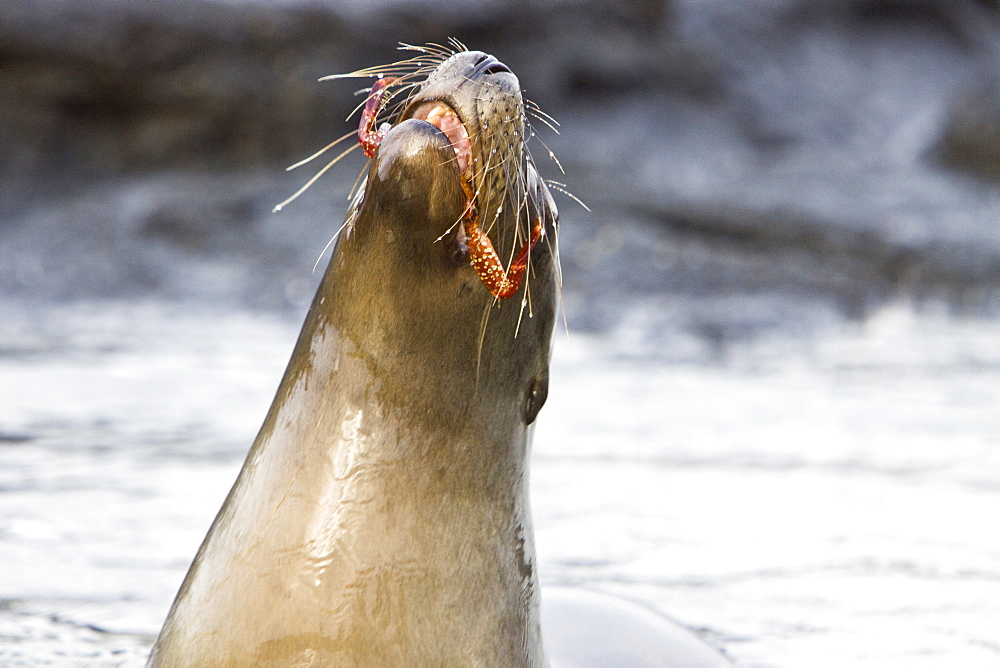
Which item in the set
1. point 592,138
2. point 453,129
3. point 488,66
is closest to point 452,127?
point 453,129

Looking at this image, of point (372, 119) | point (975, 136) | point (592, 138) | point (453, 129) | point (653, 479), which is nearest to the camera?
point (453, 129)

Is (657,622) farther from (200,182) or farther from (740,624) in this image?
(200,182)

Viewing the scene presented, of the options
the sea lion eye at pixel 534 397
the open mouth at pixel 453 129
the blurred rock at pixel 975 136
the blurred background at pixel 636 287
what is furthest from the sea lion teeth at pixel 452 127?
the blurred rock at pixel 975 136

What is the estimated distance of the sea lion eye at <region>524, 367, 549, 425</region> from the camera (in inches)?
83.4

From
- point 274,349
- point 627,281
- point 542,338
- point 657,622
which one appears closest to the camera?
point 542,338

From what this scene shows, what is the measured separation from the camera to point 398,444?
194 centimetres

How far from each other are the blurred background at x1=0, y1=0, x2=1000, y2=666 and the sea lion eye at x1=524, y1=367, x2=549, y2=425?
150 cm

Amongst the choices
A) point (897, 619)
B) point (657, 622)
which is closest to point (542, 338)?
point (657, 622)

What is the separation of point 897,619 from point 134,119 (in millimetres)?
7109

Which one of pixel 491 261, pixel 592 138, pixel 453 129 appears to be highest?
pixel 592 138

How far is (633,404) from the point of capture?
21.8 ft

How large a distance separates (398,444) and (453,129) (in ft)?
1.61

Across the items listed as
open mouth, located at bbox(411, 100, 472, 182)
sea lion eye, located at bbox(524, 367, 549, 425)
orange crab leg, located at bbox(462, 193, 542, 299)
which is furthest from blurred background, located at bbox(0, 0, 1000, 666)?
open mouth, located at bbox(411, 100, 472, 182)

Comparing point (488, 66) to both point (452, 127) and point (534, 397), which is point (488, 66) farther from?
point (534, 397)
